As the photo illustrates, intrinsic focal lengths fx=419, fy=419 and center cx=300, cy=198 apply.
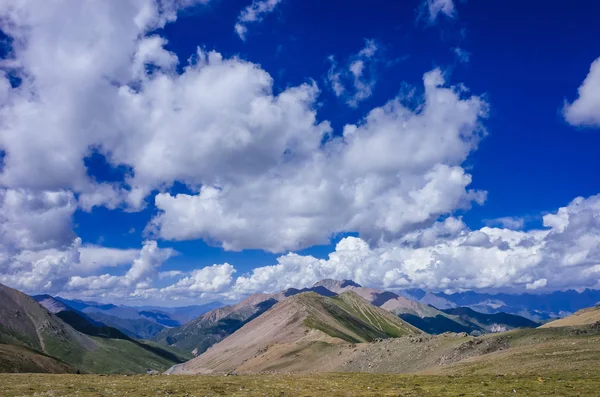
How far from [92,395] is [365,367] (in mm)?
103604

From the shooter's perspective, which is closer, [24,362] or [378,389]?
[378,389]

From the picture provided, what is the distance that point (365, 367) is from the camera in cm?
12900

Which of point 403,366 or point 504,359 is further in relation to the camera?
point 403,366

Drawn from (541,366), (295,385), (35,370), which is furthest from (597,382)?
(35,370)

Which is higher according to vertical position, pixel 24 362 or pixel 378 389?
pixel 24 362

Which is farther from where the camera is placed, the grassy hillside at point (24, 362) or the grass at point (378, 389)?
the grassy hillside at point (24, 362)

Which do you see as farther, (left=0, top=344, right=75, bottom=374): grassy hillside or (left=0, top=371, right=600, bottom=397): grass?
(left=0, top=344, right=75, bottom=374): grassy hillside

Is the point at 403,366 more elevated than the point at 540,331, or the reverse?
the point at 540,331

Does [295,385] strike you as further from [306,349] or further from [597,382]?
[306,349]

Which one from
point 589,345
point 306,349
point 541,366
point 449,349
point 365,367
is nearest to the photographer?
point 541,366

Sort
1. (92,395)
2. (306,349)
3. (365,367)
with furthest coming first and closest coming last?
(306,349) < (365,367) < (92,395)

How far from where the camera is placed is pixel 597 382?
138 feet

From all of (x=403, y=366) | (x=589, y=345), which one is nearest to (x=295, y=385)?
(x=589, y=345)

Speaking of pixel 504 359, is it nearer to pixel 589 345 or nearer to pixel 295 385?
pixel 589 345
